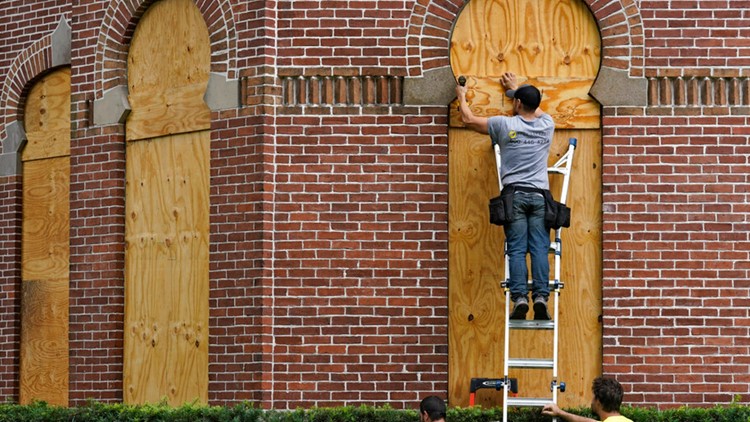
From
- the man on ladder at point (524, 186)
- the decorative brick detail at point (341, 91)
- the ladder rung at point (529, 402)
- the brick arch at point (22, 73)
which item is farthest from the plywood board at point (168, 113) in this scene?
the ladder rung at point (529, 402)

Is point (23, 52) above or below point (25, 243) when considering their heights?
above

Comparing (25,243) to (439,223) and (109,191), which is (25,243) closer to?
(109,191)

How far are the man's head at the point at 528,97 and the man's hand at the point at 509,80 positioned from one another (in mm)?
708

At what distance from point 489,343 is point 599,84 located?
261 cm

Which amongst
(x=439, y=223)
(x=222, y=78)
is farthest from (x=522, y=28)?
(x=222, y=78)

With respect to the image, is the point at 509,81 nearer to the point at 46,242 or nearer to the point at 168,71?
the point at 168,71

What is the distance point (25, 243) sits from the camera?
16016mm

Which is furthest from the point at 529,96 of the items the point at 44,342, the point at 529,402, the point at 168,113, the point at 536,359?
the point at 44,342

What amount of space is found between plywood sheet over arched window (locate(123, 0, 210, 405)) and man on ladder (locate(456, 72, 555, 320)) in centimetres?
293

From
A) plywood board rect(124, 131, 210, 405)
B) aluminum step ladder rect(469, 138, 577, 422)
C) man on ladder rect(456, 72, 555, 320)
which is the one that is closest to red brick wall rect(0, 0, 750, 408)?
plywood board rect(124, 131, 210, 405)

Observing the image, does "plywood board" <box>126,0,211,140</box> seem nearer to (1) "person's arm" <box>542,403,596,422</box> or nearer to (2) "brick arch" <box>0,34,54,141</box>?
(2) "brick arch" <box>0,34,54,141</box>

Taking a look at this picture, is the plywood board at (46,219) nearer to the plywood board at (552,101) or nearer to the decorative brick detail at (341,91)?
the decorative brick detail at (341,91)

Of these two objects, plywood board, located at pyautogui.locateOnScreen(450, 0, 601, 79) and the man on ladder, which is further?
plywood board, located at pyautogui.locateOnScreen(450, 0, 601, 79)

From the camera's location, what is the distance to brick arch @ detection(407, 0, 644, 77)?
1344cm
